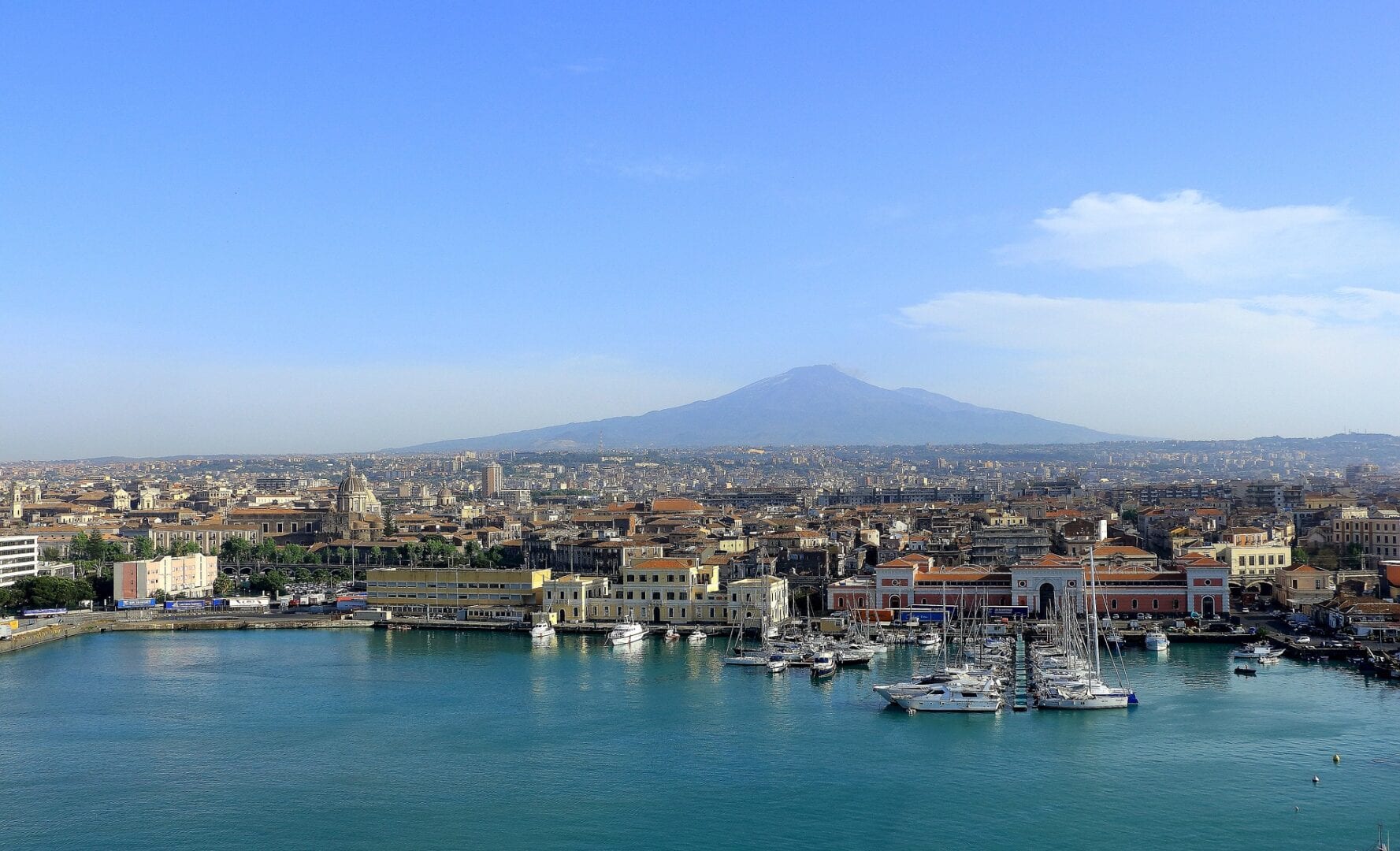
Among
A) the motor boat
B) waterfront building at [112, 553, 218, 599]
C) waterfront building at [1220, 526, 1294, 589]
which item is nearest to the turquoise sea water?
the motor boat

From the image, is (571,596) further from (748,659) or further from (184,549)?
(184,549)

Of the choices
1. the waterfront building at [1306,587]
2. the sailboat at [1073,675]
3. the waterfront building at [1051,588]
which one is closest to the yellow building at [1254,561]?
the waterfront building at [1306,587]

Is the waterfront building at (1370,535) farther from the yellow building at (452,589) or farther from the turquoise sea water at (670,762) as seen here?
the yellow building at (452,589)

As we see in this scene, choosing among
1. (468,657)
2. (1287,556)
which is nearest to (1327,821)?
(468,657)

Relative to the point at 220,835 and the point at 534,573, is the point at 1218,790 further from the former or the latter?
the point at 534,573

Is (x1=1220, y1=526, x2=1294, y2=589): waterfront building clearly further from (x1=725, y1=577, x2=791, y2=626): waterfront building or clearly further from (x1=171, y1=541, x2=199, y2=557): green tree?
(x1=171, y1=541, x2=199, y2=557): green tree

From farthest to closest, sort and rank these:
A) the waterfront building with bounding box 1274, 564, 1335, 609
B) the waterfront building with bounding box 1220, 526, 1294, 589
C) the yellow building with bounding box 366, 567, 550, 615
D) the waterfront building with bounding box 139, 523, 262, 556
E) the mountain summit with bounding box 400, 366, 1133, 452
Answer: the mountain summit with bounding box 400, 366, 1133, 452, the waterfront building with bounding box 139, 523, 262, 556, the waterfront building with bounding box 1220, 526, 1294, 589, the yellow building with bounding box 366, 567, 550, 615, the waterfront building with bounding box 1274, 564, 1335, 609

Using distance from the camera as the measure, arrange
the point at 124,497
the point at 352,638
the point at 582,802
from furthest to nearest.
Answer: the point at 124,497, the point at 352,638, the point at 582,802
